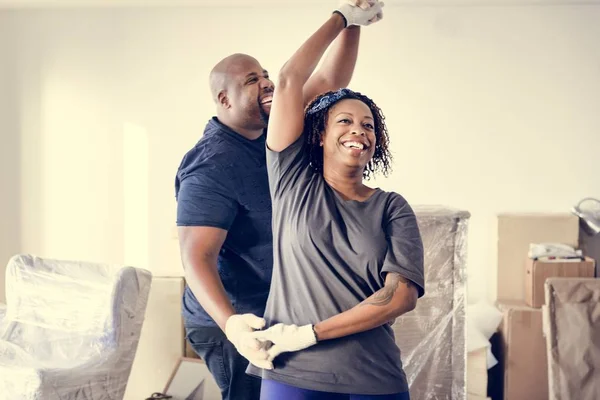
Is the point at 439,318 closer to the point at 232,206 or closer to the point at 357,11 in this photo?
the point at 232,206

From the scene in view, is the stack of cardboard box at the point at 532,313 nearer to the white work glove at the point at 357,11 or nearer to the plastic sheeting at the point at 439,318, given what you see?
the plastic sheeting at the point at 439,318

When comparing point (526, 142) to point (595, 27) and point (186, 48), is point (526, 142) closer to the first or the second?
point (595, 27)

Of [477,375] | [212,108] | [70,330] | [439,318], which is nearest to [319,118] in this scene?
[439,318]

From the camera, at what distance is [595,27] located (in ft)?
11.6

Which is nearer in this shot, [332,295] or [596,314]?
[332,295]

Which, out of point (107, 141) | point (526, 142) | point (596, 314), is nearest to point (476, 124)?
point (526, 142)

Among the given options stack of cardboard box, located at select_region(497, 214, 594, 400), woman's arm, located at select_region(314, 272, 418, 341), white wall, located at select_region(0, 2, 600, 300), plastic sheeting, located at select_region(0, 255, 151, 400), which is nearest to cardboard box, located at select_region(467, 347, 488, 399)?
stack of cardboard box, located at select_region(497, 214, 594, 400)

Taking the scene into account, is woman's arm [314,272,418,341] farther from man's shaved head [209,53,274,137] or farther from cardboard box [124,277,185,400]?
cardboard box [124,277,185,400]

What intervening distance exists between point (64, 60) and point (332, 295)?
3.03 metres

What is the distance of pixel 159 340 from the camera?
3271mm

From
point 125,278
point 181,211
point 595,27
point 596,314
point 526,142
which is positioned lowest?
point 596,314

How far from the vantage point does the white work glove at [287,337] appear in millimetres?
1283

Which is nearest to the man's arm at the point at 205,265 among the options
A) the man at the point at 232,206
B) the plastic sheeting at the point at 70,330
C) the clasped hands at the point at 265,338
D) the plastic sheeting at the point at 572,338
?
the man at the point at 232,206

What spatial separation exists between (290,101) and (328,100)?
3.6 inches
